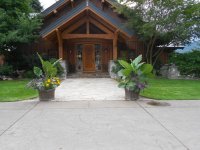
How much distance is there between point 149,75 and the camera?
420 inches

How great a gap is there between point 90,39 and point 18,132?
1445 cm

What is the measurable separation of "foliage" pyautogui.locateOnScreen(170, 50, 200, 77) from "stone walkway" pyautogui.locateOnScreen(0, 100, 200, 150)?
9.34 meters

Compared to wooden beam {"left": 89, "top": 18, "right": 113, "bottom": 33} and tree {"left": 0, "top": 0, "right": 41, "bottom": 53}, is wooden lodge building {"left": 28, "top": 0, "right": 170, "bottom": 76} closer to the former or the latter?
wooden beam {"left": 89, "top": 18, "right": 113, "bottom": 33}

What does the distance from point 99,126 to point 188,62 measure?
13.9 meters

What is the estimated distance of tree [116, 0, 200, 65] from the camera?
17.3 meters

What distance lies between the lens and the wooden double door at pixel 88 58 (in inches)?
808

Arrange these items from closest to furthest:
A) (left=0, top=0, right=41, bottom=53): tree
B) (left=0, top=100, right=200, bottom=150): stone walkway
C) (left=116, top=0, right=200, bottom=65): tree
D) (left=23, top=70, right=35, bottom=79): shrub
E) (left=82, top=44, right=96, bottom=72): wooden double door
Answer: (left=0, top=100, right=200, bottom=150): stone walkway → (left=116, top=0, right=200, bottom=65): tree → (left=0, top=0, right=41, bottom=53): tree → (left=23, top=70, right=35, bottom=79): shrub → (left=82, top=44, right=96, bottom=72): wooden double door

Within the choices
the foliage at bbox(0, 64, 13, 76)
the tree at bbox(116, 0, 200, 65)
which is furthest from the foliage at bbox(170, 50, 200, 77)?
the foliage at bbox(0, 64, 13, 76)

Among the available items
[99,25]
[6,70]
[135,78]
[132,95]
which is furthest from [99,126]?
[6,70]

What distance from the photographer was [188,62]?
1930 centimetres

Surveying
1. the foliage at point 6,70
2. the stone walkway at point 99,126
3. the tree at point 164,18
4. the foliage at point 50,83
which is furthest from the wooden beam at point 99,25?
the stone walkway at point 99,126

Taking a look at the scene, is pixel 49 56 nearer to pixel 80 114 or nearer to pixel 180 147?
pixel 80 114

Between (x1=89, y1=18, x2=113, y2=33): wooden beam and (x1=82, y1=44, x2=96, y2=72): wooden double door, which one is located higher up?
(x1=89, y1=18, x2=113, y2=33): wooden beam

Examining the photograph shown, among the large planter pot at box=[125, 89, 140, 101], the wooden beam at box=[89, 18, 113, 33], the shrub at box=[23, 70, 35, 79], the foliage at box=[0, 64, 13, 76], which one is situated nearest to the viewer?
the large planter pot at box=[125, 89, 140, 101]
